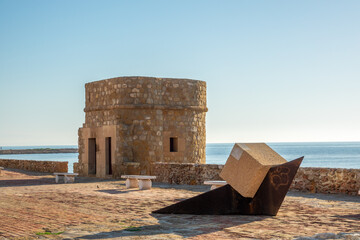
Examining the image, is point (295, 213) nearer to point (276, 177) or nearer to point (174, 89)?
point (276, 177)

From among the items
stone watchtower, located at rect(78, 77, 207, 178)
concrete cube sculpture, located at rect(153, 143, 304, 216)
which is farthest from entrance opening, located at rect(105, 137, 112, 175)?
concrete cube sculpture, located at rect(153, 143, 304, 216)

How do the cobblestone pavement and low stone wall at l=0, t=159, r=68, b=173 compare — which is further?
low stone wall at l=0, t=159, r=68, b=173

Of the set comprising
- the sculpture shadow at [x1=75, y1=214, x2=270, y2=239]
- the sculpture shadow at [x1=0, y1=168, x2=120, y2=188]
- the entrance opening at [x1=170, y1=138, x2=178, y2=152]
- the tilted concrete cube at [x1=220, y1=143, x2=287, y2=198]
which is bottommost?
the sculpture shadow at [x1=75, y1=214, x2=270, y2=239]

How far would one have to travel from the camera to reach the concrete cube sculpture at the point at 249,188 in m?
7.97

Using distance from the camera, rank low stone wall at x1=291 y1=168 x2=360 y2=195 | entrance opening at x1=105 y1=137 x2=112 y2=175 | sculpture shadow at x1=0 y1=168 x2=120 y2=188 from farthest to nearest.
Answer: entrance opening at x1=105 y1=137 x2=112 y2=175 < sculpture shadow at x1=0 y1=168 x2=120 y2=188 < low stone wall at x1=291 y1=168 x2=360 y2=195

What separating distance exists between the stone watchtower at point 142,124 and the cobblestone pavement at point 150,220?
7341mm

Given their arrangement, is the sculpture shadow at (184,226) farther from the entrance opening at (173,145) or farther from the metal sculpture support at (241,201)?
the entrance opening at (173,145)

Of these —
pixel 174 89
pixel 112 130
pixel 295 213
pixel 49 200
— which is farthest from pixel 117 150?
pixel 295 213

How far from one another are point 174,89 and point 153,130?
1.80m

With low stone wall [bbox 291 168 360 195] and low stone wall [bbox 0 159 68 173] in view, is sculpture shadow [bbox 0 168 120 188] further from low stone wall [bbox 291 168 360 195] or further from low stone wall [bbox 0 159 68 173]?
low stone wall [bbox 291 168 360 195]

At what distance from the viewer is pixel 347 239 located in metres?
5.75

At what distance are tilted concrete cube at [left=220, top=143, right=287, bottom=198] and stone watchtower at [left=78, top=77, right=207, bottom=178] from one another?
32.0ft

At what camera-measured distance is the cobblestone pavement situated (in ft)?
21.3

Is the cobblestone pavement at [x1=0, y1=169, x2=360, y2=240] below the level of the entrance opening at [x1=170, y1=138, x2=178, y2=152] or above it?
below
